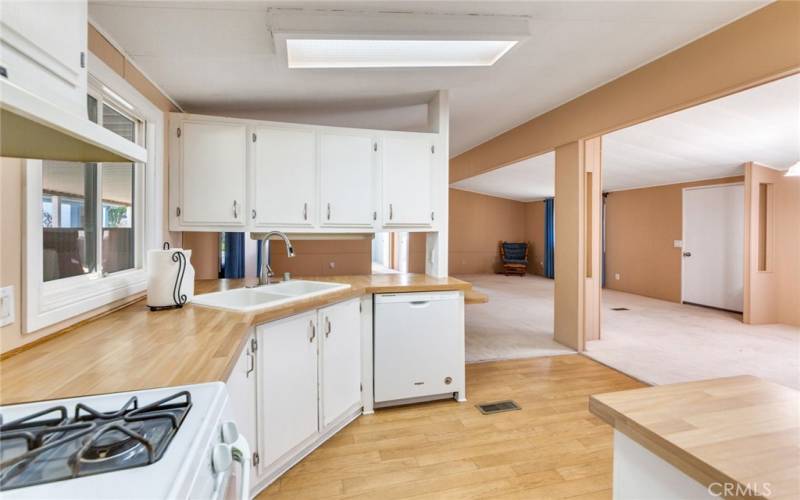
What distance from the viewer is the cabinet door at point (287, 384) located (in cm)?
167

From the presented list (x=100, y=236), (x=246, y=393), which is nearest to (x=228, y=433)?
(x=246, y=393)

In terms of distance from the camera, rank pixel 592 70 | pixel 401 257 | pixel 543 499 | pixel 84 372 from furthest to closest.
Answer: pixel 401 257 < pixel 592 70 < pixel 543 499 < pixel 84 372

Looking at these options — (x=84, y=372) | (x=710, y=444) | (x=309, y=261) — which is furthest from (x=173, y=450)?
(x=309, y=261)

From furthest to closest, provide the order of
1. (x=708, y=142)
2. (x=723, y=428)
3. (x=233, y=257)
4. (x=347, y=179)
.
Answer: (x=233, y=257), (x=708, y=142), (x=347, y=179), (x=723, y=428)

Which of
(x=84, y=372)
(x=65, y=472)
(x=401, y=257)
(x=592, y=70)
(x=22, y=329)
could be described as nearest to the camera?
(x=65, y=472)

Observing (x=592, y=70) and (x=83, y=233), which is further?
(x=592, y=70)

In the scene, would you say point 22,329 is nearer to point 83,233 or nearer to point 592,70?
point 83,233

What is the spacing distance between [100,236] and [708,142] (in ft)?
19.6

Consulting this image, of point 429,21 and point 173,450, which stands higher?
point 429,21

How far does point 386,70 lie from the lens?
237cm

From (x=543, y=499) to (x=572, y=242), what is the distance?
2.58m

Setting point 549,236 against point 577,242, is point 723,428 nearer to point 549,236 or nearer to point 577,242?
point 577,242

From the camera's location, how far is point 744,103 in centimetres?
325

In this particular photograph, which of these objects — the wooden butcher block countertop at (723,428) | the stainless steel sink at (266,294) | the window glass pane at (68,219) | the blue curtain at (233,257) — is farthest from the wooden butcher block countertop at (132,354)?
the blue curtain at (233,257)
